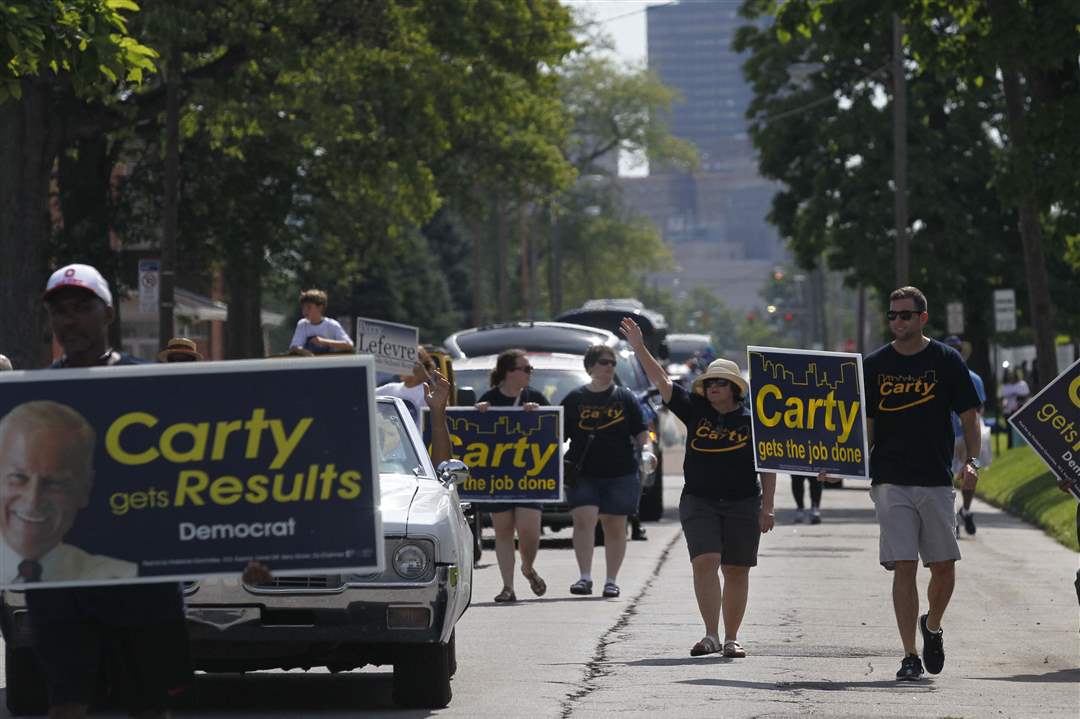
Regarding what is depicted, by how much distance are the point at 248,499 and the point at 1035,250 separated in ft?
73.6

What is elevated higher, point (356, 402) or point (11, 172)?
point (11, 172)

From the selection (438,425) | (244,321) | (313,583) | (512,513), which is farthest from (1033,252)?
(244,321)

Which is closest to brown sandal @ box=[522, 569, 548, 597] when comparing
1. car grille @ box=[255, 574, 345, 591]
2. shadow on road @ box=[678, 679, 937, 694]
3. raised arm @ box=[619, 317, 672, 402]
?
raised arm @ box=[619, 317, 672, 402]

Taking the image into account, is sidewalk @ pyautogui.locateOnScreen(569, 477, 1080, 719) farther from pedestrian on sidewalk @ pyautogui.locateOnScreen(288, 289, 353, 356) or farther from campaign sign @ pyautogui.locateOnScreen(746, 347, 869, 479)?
pedestrian on sidewalk @ pyautogui.locateOnScreen(288, 289, 353, 356)

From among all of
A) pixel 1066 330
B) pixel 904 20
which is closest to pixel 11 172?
pixel 904 20

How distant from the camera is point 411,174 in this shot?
33.8 metres

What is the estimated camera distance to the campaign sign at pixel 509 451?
15953mm

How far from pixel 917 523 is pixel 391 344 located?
9.75 meters

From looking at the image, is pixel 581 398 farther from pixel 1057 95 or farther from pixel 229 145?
pixel 229 145

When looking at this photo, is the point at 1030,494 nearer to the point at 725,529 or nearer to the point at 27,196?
the point at 27,196

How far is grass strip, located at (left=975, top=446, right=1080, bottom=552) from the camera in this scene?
2320 cm

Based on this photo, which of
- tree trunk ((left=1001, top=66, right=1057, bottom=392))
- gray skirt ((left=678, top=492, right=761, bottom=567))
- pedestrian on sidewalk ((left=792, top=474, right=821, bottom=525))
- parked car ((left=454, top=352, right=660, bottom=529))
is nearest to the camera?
gray skirt ((left=678, top=492, right=761, bottom=567))

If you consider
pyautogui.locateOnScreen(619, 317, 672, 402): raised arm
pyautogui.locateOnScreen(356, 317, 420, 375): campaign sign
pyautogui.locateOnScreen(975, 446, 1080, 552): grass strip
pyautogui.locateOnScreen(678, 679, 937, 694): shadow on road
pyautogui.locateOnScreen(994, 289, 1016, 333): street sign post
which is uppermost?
pyautogui.locateOnScreen(994, 289, 1016, 333): street sign post

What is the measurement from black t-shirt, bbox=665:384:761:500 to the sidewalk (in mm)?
909
